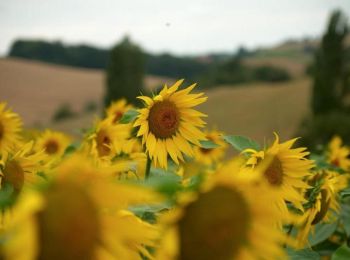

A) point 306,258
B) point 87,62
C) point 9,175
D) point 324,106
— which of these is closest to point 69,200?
point 9,175

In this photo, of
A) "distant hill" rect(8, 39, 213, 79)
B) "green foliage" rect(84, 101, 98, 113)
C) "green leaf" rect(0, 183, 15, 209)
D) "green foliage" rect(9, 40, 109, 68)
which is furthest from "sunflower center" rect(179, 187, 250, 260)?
"green foliage" rect(9, 40, 109, 68)

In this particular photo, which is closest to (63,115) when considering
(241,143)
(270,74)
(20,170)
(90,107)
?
(90,107)

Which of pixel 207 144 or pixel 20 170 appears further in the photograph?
pixel 207 144

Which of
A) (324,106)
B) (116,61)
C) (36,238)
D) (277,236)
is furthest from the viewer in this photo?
(116,61)

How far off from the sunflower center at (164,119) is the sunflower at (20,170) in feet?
1.92

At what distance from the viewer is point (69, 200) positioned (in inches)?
26.0

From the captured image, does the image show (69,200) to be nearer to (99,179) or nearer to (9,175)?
(99,179)

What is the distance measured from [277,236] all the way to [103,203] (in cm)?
27

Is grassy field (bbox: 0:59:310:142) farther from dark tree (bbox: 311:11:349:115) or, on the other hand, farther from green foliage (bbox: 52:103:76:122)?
dark tree (bbox: 311:11:349:115)

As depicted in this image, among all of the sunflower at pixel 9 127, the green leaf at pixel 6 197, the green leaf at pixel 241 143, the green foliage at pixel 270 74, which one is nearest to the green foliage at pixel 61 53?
the green foliage at pixel 270 74

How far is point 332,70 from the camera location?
733 inches

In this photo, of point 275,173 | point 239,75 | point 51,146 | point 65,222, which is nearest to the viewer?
point 65,222

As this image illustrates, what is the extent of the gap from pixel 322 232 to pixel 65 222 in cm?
174

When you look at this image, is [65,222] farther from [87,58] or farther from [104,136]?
[87,58]
